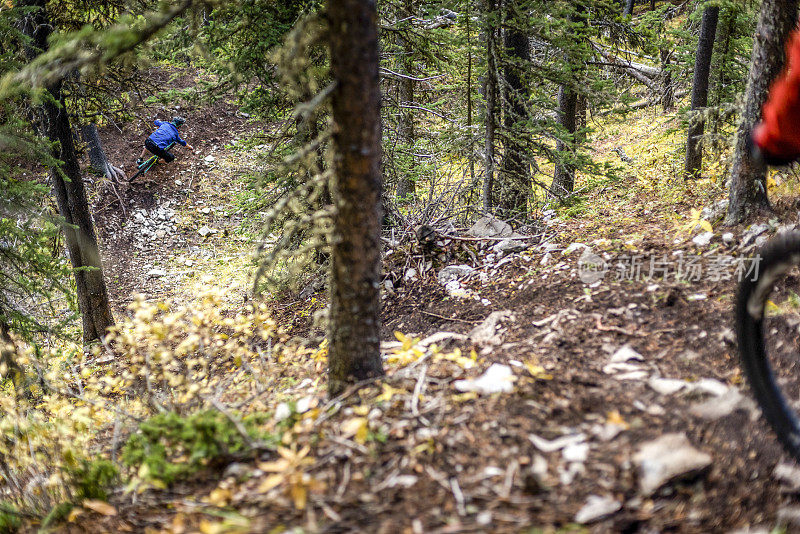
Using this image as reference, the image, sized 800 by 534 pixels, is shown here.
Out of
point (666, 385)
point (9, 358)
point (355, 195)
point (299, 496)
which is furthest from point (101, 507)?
point (9, 358)

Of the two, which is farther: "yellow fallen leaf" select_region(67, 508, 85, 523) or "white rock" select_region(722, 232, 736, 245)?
"white rock" select_region(722, 232, 736, 245)

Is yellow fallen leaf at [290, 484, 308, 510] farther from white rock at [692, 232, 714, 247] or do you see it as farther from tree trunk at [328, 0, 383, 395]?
white rock at [692, 232, 714, 247]

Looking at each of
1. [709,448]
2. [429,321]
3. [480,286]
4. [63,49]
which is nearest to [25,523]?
[63,49]

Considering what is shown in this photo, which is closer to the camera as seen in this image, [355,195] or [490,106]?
[355,195]

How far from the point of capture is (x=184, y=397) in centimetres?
353

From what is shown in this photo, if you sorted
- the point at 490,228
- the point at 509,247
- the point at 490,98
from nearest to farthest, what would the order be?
the point at 509,247 < the point at 490,228 < the point at 490,98

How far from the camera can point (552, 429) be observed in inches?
106

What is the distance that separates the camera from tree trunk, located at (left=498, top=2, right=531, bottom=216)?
291 inches

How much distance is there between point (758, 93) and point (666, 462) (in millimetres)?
4259

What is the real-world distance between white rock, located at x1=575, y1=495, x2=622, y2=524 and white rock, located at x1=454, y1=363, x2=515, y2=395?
0.89m

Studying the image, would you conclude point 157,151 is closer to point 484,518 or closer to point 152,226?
Result: point 152,226

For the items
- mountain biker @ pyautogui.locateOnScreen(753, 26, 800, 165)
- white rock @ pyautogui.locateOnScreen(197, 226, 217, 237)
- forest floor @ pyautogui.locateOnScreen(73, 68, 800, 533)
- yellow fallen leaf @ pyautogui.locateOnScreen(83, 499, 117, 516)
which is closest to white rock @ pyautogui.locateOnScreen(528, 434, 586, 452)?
forest floor @ pyautogui.locateOnScreen(73, 68, 800, 533)

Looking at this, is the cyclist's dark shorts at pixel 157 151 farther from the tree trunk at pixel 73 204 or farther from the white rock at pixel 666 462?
the white rock at pixel 666 462

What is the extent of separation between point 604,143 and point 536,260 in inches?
609
